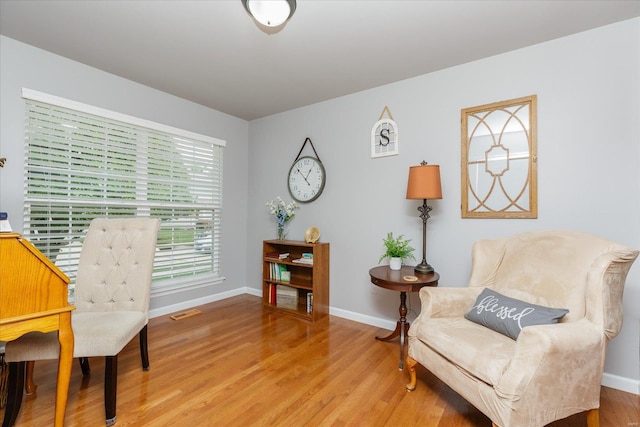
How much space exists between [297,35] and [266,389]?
242 centimetres

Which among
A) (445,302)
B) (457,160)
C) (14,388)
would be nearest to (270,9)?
(457,160)

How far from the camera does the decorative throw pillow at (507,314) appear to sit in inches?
58.7

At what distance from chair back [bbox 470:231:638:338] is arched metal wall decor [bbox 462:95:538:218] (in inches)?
15.2

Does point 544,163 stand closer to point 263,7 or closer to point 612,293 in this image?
point 612,293

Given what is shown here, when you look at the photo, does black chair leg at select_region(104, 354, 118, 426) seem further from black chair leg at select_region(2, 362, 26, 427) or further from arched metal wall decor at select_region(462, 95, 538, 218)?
arched metal wall decor at select_region(462, 95, 538, 218)

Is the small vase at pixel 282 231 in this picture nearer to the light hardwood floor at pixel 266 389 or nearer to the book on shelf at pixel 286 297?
the book on shelf at pixel 286 297

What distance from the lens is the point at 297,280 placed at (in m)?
3.43

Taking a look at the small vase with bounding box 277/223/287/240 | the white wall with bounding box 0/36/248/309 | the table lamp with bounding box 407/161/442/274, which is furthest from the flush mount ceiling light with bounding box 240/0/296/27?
the small vase with bounding box 277/223/287/240

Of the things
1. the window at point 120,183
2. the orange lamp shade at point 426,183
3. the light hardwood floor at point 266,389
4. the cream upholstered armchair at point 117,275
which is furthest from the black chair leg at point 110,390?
the orange lamp shade at point 426,183

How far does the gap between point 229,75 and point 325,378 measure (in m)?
2.67

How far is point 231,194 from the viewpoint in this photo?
12.8 ft

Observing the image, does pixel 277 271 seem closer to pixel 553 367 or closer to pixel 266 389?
pixel 266 389

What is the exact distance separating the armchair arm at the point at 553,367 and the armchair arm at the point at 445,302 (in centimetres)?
56

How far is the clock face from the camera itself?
3359mm
